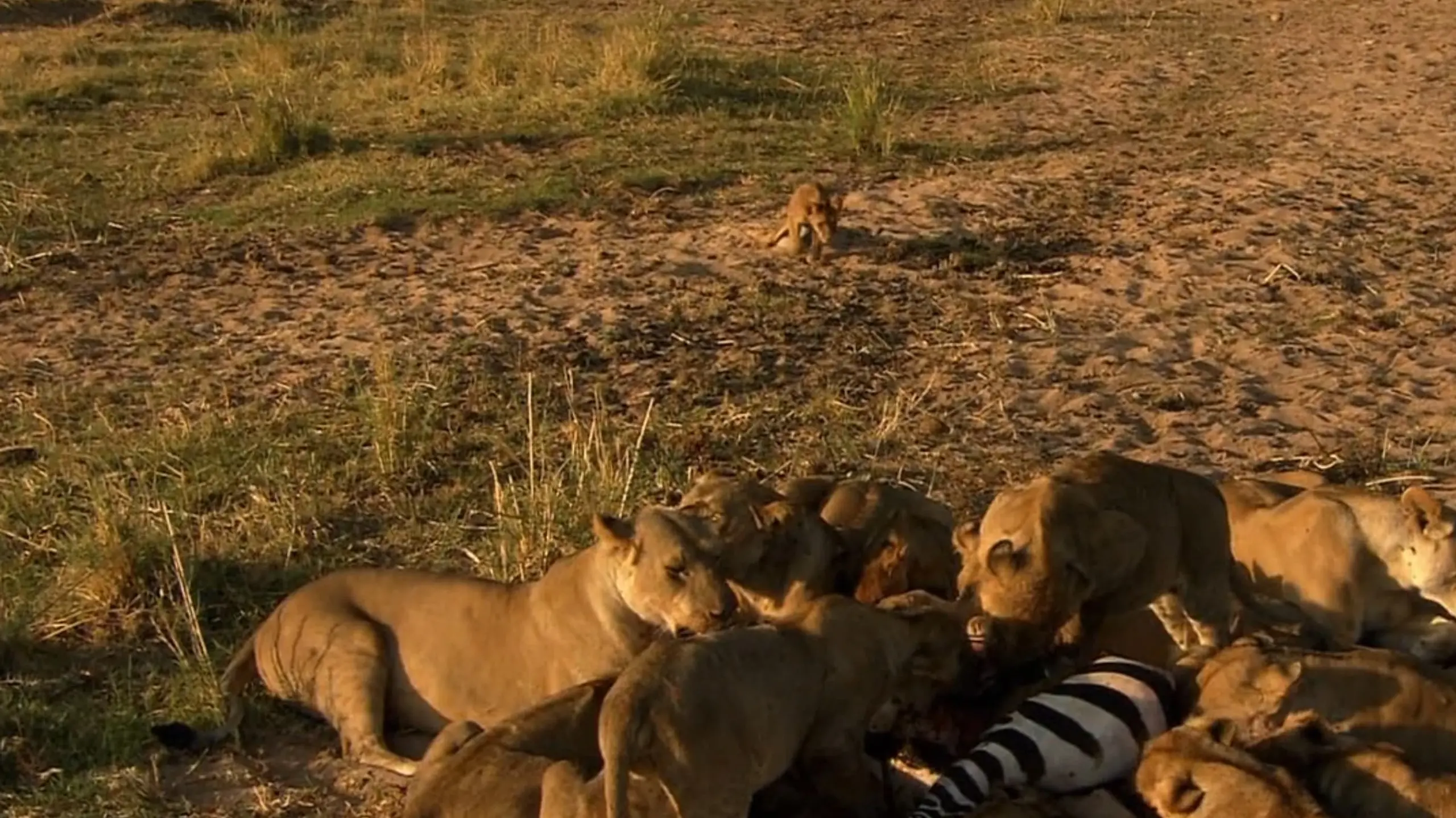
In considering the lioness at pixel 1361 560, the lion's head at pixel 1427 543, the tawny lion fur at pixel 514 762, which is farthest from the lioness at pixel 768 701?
the lion's head at pixel 1427 543

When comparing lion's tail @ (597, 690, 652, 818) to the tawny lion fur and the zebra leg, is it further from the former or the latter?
the zebra leg

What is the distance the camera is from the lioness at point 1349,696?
3961mm

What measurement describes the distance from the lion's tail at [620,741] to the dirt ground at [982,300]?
9.97ft

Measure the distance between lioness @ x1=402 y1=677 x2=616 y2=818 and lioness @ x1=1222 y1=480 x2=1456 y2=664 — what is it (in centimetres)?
218

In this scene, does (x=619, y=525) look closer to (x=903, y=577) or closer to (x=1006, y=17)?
(x=903, y=577)

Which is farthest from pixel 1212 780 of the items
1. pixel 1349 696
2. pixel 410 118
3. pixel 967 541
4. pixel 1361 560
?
pixel 410 118

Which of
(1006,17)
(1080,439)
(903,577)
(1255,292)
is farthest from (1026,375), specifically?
(1006,17)

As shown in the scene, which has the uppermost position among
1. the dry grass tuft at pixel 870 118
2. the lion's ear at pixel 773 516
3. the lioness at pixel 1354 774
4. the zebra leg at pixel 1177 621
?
the lioness at pixel 1354 774

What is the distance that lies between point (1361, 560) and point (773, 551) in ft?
5.71

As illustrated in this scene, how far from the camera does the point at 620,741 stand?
3.59m

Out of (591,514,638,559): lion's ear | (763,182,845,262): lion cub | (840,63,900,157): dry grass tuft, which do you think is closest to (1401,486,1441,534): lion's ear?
(591,514,638,559): lion's ear

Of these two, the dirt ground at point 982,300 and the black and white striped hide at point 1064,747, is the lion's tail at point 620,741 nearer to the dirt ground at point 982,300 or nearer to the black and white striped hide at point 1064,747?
the black and white striped hide at point 1064,747

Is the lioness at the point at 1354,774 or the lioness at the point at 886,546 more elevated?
the lioness at the point at 1354,774

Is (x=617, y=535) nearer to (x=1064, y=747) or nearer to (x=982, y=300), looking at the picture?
(x=1064, y=747)
